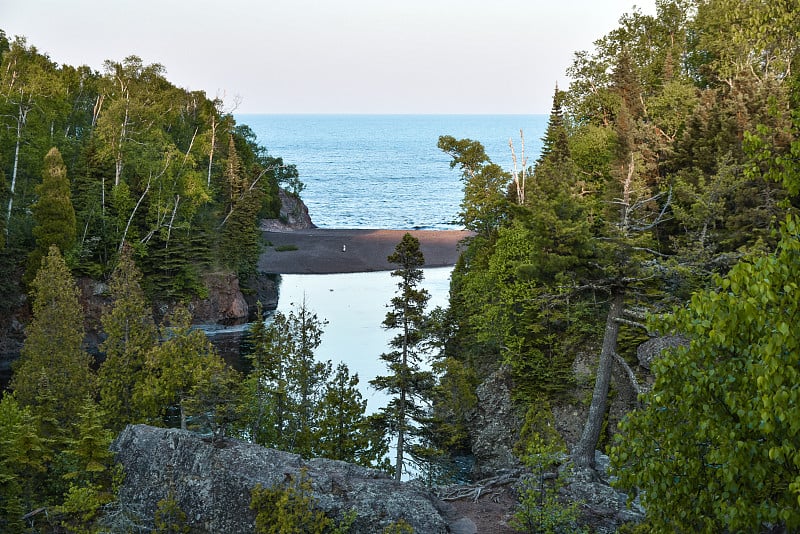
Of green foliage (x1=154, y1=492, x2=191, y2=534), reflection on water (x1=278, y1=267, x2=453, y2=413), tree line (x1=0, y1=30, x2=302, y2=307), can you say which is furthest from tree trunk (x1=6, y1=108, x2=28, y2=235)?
green foliage (x1=154, y1=492, x2=191, y2=534)

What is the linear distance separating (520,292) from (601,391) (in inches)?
524

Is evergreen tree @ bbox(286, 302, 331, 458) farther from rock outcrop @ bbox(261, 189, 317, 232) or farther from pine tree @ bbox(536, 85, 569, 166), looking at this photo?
rock outcrop @ bbox(261, 189, 317, 232)

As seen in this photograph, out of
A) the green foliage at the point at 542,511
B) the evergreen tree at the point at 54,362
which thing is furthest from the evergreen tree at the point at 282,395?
the green foliage at the point at 542,511

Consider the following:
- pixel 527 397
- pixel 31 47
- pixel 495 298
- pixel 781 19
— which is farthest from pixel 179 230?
pixel 781 19

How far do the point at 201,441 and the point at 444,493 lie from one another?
731 centimetres

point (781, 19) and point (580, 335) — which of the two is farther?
point (580, 335)

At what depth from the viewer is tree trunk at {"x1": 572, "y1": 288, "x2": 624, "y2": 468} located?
2215 cm

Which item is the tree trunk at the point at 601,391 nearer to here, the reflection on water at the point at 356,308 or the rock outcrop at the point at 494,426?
the rock outcrop at the point at 494,426

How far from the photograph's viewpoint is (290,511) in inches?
626

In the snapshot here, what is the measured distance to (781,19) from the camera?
10984mm

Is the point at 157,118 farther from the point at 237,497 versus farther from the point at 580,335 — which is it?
the point at 237,497

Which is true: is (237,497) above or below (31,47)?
below

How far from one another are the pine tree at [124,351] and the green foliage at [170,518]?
381 inches

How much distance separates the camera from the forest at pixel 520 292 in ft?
27.8
